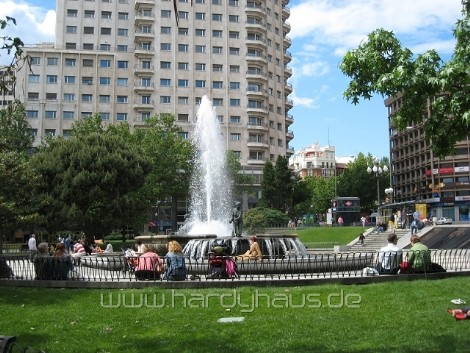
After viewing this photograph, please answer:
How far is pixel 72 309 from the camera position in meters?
10.7

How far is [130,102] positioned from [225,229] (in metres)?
47.4

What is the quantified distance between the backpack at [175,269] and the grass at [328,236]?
28276mm

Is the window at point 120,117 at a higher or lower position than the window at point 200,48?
lower

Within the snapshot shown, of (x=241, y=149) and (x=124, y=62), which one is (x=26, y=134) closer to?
(x=124, y=62)

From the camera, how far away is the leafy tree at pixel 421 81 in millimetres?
7848

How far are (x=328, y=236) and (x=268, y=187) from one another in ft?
94.2

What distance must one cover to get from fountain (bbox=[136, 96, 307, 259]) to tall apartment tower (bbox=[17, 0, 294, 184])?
8.64 metres

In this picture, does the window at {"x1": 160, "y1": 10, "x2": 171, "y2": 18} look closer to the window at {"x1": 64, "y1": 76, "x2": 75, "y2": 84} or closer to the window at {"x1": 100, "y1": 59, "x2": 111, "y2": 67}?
the window at {"x1": 100, "y1": 59, "x2": 111, "y2": 67}

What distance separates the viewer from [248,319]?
30.9ft

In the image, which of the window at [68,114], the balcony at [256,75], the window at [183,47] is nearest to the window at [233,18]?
the window at [183,47]

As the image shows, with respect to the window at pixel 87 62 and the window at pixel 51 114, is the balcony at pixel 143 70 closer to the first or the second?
the window at pixel 87 62

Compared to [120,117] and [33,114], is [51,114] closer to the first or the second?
[33,114]

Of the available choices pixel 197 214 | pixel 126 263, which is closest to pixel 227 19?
pixel 197 214

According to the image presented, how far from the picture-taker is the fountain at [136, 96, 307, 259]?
67.5 ft
